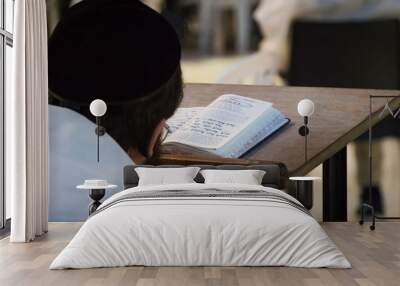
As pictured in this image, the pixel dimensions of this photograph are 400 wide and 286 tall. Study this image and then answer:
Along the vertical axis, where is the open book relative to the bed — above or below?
above

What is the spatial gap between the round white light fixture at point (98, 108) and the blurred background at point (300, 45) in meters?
1.08

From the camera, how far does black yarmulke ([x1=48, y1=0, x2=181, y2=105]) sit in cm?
742

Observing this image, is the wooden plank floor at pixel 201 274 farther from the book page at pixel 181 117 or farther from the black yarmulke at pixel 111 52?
the black yarmulke at pixel 111 52

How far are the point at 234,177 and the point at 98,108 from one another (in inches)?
70.7

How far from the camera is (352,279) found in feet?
13.3

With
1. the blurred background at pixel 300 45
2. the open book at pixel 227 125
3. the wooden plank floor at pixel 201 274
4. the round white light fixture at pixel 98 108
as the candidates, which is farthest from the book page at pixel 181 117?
the wooden plank floor at pixel 201 274

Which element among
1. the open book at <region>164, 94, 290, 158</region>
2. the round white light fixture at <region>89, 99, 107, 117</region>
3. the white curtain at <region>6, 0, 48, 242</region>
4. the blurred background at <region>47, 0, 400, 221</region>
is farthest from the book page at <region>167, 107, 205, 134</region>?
the white curtain at <region>6, 0, 48, 242</region>

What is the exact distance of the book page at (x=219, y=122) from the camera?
23.7 ft

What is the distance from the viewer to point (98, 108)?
706 cm

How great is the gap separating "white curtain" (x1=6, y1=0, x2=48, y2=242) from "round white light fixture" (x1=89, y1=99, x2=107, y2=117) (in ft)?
2.53

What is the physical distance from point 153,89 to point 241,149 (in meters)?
1.30

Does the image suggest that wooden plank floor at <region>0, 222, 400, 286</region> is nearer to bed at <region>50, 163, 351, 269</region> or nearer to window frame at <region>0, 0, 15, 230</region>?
bed at <region>50, 163, 351, 269</region>

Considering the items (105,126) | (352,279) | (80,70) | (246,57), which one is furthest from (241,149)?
(352,279)

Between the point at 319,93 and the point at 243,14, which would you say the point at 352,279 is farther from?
the point at 243,14
